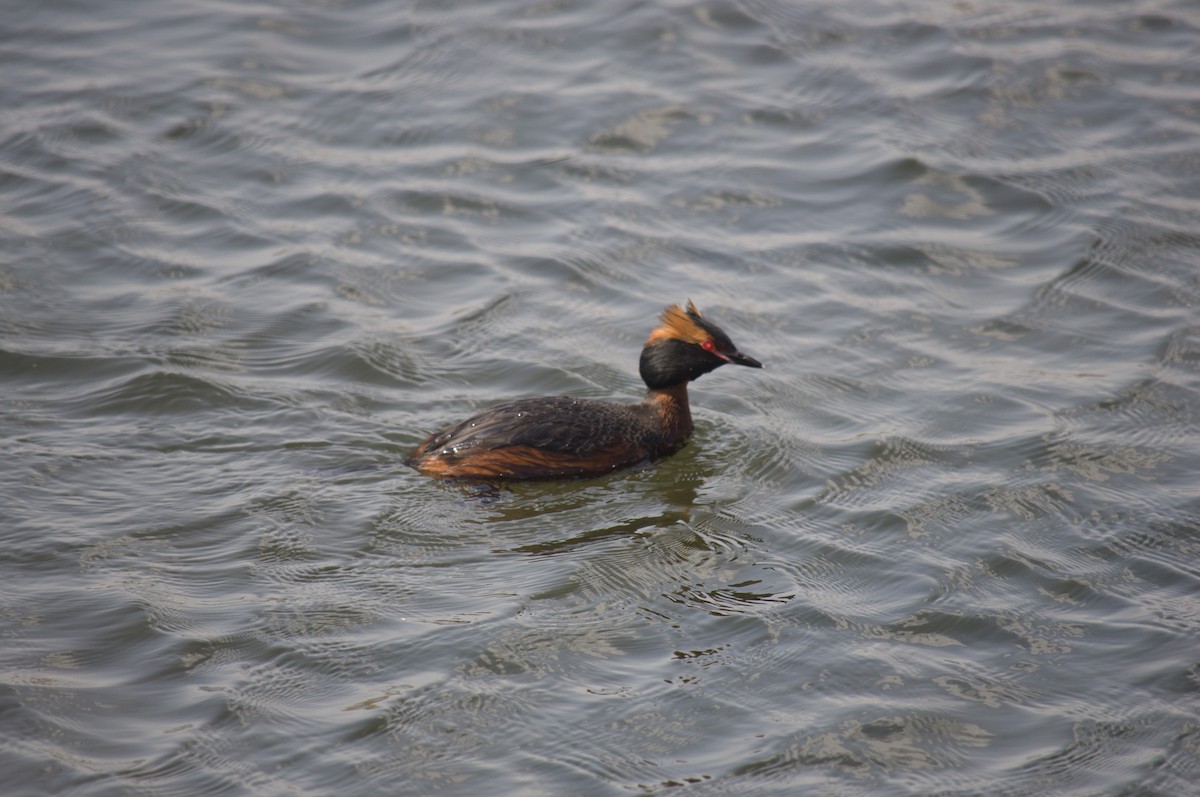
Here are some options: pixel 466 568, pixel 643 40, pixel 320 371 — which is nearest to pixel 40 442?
pixel 320 371

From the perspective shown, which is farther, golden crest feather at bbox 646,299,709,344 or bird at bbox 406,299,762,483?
golden crest feather at bbox 646,299,709,344

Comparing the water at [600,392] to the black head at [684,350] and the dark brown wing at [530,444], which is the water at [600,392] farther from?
the black head at [684,350]

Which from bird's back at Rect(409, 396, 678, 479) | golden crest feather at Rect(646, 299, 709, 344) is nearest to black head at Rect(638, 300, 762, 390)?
golden crest feather at Rect(646, 299, 709, 344)

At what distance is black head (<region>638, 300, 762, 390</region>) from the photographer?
8.28 m

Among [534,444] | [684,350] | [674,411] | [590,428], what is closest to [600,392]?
[674,411]

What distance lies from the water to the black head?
48 cm

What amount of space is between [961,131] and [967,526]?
5.47 metres

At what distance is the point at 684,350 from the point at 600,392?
84 centimetres

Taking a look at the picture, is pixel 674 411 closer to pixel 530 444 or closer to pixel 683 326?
pixel 683 326

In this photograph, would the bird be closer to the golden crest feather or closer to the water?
the golden crest feather

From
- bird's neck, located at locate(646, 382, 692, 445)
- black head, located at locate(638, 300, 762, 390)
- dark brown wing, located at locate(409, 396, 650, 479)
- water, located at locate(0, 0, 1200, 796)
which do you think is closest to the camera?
water, located at locate(0, 0, 1200, 796)

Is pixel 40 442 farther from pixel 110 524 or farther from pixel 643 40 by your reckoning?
pixel 643 40

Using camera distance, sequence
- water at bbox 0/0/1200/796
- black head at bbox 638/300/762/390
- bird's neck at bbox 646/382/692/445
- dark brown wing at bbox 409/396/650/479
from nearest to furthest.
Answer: water at bbox 0/0/1200/796 < dark brown wing at bbox 409/396/650/479 < black head at bbox 638/300/762/390 < bird's neck at bbox 646/382/692/445

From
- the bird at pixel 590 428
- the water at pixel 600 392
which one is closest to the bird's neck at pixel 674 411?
the bird at pixel 590 428
